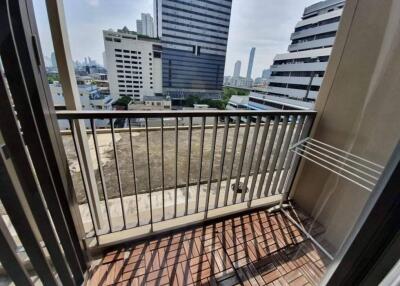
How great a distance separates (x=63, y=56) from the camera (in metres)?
0.96

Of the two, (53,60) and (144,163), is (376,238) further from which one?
(144,163)

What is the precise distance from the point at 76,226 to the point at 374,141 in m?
2.14

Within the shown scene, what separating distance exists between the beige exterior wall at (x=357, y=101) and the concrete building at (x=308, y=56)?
152mm

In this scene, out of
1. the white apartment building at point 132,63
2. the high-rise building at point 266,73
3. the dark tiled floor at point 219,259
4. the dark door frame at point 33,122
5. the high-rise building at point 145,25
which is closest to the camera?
the dark door frame at point 33,122

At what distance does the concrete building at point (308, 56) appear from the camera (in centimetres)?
182

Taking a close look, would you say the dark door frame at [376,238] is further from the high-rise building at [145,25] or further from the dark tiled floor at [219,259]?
the high-rise building at [145,25]

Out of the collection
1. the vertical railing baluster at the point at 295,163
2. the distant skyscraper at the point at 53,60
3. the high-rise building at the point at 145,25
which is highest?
the high-rise building at the point at 145,25

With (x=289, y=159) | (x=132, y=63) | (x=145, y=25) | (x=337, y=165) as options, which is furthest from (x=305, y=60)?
(x=145, y=25)

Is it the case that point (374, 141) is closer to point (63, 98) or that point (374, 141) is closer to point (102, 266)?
point (63, 98)

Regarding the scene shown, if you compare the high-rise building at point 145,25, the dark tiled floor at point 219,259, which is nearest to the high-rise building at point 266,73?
the dark tiled floor at point 219,259

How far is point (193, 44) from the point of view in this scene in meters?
23.5

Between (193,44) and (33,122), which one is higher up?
(193,44)

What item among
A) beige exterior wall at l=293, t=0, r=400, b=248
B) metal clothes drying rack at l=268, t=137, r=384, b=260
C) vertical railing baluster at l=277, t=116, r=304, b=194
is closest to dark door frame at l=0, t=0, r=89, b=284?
metal clothes drying rack at l=268, t=137, r=384, b=260

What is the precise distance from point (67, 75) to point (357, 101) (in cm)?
202
